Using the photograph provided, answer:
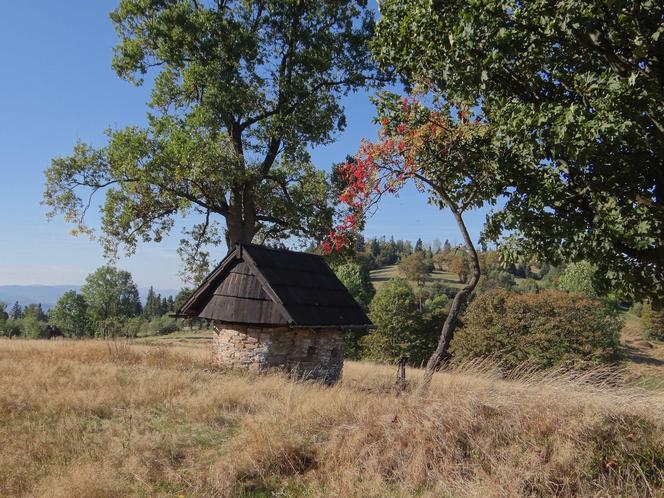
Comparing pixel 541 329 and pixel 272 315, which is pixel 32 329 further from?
pixel 272 315

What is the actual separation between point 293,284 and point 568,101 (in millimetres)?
9121

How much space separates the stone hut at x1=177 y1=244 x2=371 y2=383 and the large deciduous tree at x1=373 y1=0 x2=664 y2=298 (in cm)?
715

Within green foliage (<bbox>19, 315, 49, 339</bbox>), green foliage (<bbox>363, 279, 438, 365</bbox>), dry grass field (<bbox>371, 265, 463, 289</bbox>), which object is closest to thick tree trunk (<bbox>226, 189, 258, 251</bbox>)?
green foliage (<bbox>363, 279, 438, 365</bbox>)

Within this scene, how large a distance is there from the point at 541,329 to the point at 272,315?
77.1ft

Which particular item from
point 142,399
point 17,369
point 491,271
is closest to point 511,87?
point 142,399

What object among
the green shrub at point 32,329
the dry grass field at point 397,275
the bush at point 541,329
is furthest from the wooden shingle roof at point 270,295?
the dry grass field at point 397,275

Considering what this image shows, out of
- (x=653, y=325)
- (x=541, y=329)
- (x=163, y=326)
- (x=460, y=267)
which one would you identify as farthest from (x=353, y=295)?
(x=460, y=267)

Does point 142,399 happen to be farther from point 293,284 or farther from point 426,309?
point 426,309

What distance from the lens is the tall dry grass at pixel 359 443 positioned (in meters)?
5.63

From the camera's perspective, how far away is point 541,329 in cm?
3066

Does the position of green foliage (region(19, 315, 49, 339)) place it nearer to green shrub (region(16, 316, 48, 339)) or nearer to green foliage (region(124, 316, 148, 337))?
green shrub (region(16, 316, 48, 339))

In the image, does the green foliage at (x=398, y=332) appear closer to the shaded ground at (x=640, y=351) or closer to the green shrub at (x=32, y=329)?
the shaded ground at (x=640, y=351)

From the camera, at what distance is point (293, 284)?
46.1ft

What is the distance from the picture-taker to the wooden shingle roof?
13.1 metres
